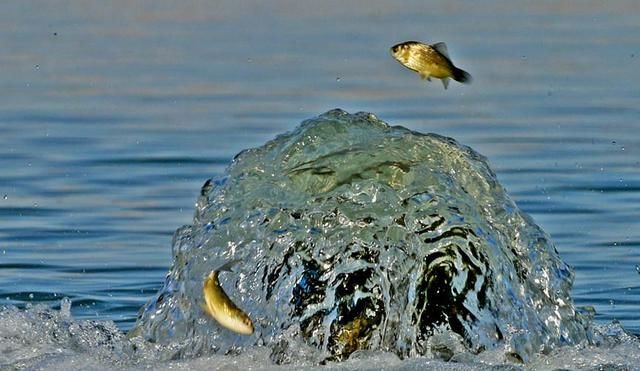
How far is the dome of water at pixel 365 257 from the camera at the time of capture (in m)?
6.32

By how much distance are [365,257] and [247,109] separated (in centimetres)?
735

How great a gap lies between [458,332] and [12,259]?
12.5 feet

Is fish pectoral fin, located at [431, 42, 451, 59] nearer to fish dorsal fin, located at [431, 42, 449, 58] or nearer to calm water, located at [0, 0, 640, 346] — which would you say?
fish dorsal fin, located at [431, 42, 449, 58]

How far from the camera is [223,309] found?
603cm

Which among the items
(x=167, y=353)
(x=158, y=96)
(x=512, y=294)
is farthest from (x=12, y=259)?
(x=158, y=96)

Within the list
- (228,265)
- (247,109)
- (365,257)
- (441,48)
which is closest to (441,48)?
(441,48)

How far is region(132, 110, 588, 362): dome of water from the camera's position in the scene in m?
6.32

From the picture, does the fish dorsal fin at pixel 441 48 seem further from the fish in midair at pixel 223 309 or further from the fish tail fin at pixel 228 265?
the fish in midair at pixel 223 309

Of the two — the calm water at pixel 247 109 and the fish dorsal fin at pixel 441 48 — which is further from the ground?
the fish dorsal fin at pixel 441 48

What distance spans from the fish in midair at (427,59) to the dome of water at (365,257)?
1.90 ft

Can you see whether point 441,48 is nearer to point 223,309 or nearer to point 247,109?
point 223,309

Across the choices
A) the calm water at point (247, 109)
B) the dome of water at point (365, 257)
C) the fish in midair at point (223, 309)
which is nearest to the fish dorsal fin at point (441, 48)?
the dome of water at point (365, 257)

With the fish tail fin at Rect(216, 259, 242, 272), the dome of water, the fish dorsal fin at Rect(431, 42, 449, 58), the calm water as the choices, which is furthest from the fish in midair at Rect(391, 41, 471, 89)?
the calm water

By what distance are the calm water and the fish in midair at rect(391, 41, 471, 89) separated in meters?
1.52
